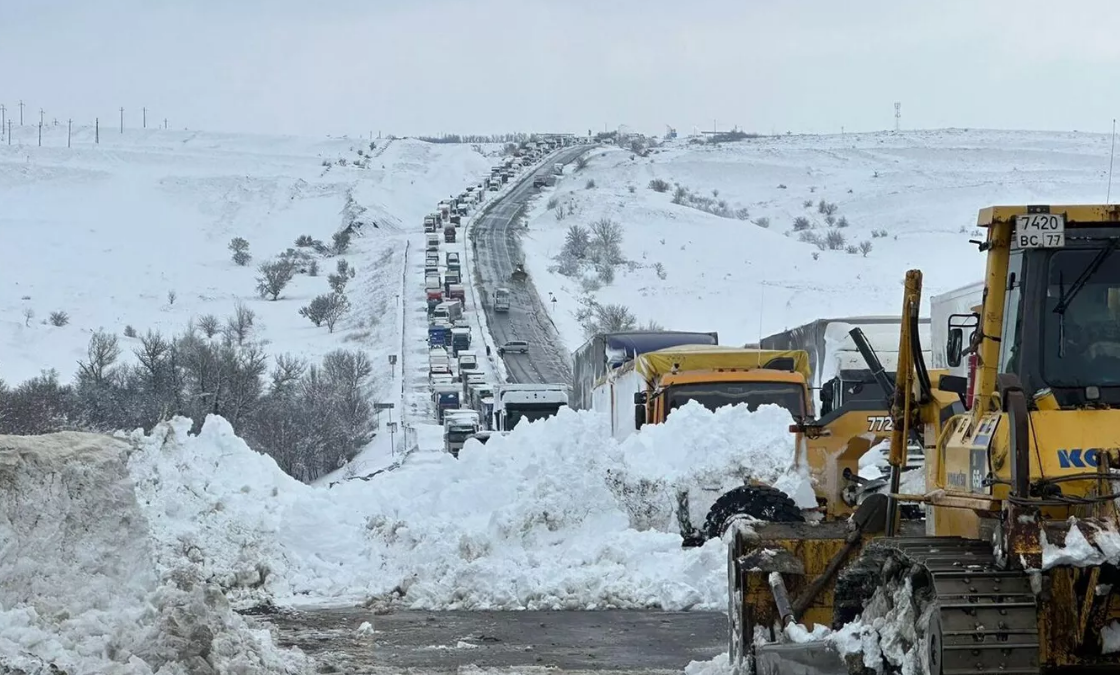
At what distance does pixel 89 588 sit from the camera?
31.1 feet

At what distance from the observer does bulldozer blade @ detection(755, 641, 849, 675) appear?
6.86 meters

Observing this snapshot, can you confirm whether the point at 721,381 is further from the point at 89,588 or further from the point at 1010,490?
the point at 1010,490

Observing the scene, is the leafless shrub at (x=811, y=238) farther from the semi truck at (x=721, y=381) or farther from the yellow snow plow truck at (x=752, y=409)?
the semi truck at (x=721, y=381)

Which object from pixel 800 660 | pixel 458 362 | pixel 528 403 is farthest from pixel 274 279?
pixel 800 660

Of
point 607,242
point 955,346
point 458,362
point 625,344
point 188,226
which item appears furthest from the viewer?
point 188,226

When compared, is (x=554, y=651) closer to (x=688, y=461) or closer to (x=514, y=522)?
(x=514, y=522)

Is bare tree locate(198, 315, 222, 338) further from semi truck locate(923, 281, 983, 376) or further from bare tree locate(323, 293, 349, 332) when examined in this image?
semi truck locate(923, 281, 983, 376)

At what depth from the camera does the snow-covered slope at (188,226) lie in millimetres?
74188

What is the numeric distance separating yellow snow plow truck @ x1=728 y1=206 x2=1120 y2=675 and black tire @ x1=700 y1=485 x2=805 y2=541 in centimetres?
456

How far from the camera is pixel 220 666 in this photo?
9570 mm

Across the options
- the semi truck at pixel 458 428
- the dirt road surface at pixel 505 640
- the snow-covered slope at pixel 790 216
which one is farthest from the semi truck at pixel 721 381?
the semi truck at pixel 458 428

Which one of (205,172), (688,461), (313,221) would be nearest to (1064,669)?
(688,461)

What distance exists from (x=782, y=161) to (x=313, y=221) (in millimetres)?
50696

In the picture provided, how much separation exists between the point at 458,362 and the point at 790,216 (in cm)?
6645
